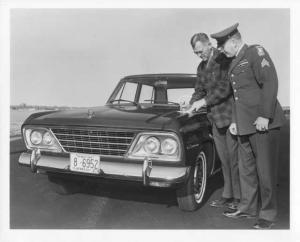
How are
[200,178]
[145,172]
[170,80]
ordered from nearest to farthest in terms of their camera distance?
[145,172] < [200,178] < [170,80]

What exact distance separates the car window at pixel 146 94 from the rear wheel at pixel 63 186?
55.1 inches

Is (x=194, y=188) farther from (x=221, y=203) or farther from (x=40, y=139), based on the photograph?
(x=40, y=139)

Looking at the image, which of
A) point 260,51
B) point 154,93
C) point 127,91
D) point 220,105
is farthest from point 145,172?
point 127,91

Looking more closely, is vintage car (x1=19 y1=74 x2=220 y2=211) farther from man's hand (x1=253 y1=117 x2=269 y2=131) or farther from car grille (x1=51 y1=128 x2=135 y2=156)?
man's hand (x1=253 y1=117 x2=269 y2=131)

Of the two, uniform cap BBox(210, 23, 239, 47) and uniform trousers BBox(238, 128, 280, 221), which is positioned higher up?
uniform cap BBox(210, 23, 239, 47)

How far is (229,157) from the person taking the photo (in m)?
3.56

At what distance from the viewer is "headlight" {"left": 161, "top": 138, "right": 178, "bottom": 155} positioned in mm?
2904

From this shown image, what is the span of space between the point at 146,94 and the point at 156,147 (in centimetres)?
151

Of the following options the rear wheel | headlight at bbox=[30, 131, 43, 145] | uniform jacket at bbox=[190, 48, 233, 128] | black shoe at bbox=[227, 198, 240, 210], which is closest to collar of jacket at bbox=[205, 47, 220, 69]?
uniform jacket at bbox=[190, 48, 233, 128]

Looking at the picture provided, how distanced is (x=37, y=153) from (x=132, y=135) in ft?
3.57

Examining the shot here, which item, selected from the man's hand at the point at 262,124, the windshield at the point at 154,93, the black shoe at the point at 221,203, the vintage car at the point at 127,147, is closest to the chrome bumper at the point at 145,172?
the vintage car at the point at 127,147

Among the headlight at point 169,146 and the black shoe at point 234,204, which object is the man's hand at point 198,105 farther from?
the black shoe at point 234,204
